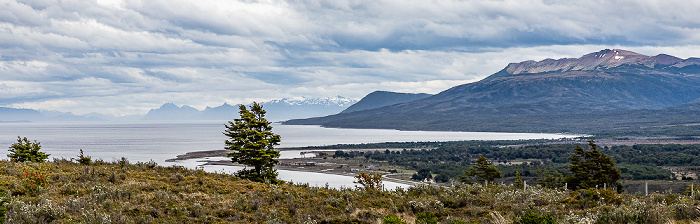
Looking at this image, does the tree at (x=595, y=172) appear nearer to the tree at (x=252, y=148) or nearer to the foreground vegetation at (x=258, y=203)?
the tree at (x=252, y=148)

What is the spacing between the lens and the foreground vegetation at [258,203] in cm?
1427

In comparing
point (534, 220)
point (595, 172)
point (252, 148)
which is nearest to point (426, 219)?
point (534, 220)

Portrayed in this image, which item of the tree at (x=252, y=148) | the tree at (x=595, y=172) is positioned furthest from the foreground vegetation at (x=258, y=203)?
the tree at (x=595, y=172)

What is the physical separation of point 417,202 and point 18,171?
1470 centimetres

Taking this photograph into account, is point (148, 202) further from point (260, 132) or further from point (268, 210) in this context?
point (260, 132)

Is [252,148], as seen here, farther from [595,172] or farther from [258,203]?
[595,172]

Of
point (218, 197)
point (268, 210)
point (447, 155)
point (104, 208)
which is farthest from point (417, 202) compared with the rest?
point (447, 155)

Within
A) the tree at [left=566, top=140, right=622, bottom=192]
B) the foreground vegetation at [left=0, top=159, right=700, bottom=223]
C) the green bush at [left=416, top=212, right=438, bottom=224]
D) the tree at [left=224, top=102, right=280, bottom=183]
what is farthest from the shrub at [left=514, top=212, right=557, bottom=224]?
the tree at [left=566, top=140, right=622, bottom=192]

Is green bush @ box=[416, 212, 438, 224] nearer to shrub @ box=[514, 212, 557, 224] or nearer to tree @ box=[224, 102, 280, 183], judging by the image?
shrub @ box=[514, 212, 557, 224]

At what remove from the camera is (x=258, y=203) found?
1736 centimetres

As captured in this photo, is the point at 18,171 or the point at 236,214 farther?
the point at 18,171

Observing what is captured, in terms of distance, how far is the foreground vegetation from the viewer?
14.3m

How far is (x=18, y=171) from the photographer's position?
64.4 ft

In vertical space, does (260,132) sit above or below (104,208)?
above
